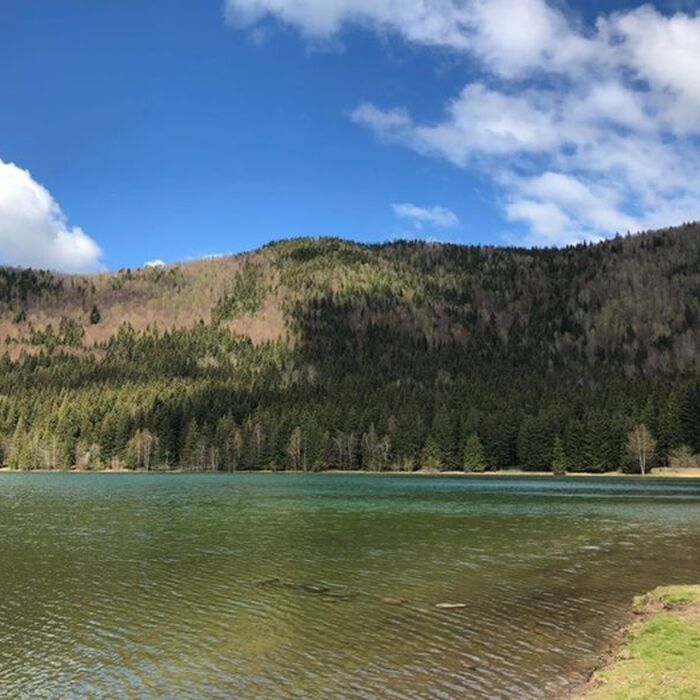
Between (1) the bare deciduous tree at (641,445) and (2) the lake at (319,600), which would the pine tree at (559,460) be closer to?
(1) the bare deciduous tree at (641,445)

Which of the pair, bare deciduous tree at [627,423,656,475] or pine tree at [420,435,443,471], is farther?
pine tree at [420,435,443,471]

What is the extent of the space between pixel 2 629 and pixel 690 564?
3473cm

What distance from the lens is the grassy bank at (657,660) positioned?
17.3 m

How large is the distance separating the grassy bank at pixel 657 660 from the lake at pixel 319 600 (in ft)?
3.66

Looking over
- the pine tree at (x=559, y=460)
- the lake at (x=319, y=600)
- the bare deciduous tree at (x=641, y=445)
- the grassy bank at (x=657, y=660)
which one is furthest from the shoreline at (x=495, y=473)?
the grassy bank at (x=657, y=660)

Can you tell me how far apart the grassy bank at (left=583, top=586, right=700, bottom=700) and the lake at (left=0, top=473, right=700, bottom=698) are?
3.66 feet

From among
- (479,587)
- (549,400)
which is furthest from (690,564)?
(549,400)

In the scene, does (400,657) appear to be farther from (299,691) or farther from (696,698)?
(696,698)

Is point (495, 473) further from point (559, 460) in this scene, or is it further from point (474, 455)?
point (559, 460)

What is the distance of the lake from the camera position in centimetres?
2038

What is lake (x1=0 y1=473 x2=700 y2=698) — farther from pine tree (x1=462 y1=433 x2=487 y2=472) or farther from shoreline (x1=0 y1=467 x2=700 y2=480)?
pine tree (x1=462 y1=433 x2=487 y2=472)

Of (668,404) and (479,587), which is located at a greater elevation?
(668,404)

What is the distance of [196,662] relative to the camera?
21.8 meters

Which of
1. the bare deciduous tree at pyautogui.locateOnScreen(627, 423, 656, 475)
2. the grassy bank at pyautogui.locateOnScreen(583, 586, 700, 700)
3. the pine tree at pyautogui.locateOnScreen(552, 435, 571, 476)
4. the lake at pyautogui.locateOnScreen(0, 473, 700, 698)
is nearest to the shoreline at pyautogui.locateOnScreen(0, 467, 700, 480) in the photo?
the pine tree at pyautogui.locateOnScreen(552, 435, 571, 476)
